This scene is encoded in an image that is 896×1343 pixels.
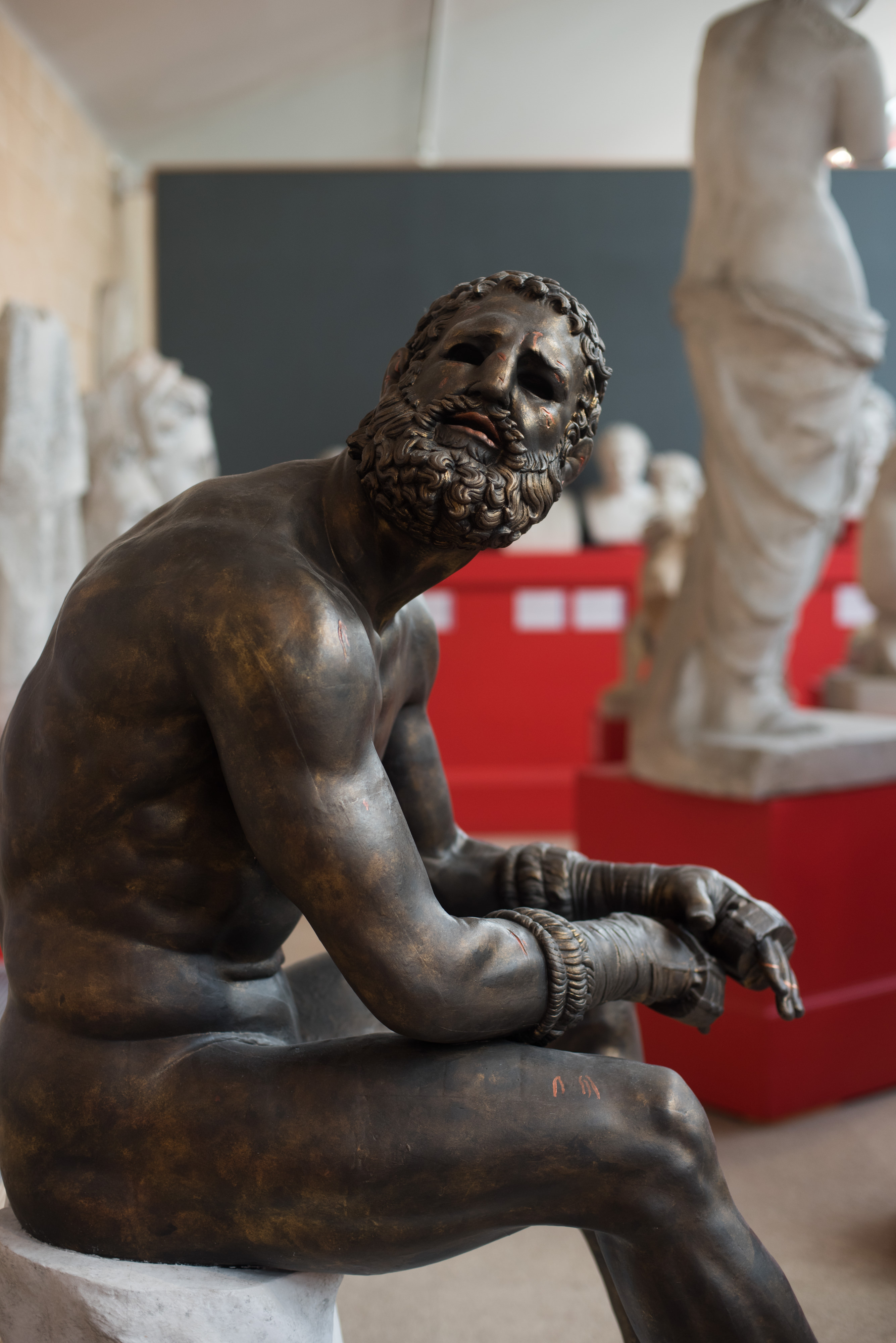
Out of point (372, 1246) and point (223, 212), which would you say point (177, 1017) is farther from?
point (223, 212)

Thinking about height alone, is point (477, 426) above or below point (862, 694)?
above

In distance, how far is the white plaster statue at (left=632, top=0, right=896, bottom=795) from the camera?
3.35 metres

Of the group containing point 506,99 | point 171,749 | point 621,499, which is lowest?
point 621,499

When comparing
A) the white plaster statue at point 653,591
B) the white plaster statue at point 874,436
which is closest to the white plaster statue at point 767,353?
the white plaster statue at point 653,591

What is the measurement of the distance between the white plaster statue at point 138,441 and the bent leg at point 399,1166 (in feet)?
14.4

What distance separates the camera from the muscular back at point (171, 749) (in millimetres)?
1249

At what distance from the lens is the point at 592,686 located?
7.41 m

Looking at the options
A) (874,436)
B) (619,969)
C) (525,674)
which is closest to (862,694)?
(525,674)

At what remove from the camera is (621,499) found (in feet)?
29.4

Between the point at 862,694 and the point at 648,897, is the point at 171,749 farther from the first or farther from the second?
the point at 862,694

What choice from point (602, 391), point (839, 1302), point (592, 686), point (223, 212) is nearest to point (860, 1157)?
point (839, 1302)

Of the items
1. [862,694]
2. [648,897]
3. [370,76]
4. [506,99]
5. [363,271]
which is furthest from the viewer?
[506,99]

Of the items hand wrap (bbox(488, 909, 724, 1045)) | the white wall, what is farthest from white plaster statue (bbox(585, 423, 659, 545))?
hand wrap (bbox(488, 909, 724, 1045))

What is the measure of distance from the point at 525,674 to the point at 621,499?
2247 millimetres
